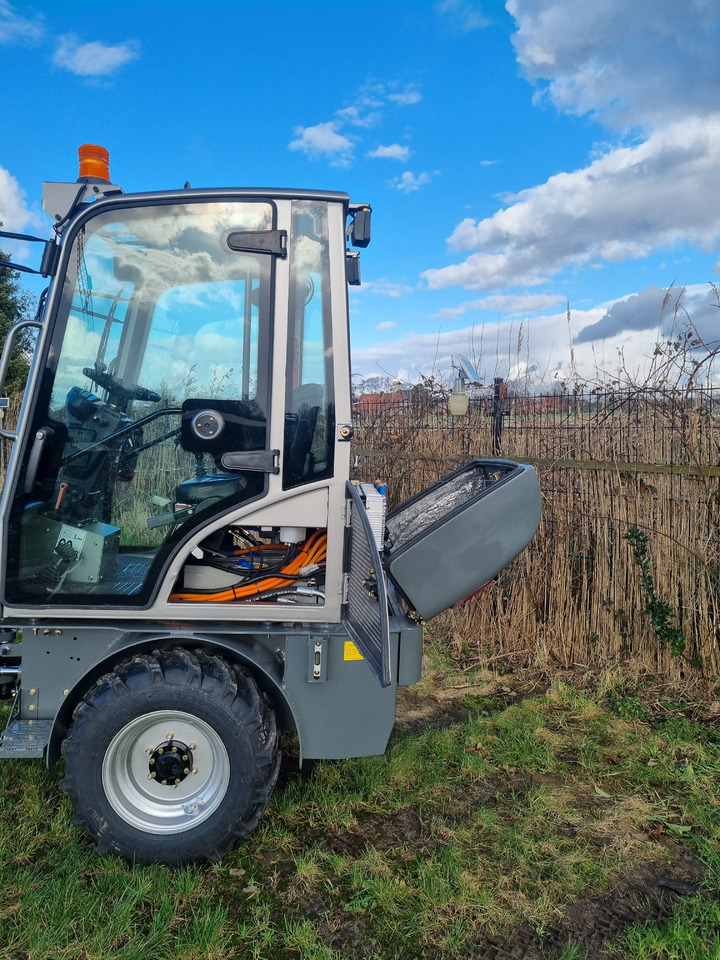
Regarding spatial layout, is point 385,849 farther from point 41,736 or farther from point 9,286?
point 9,286

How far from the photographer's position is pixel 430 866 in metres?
2.48

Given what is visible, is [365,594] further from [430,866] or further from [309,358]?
[430,866]

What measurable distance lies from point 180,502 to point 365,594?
82 centimetres

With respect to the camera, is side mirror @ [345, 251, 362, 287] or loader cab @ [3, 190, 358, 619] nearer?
loader cab @ [3, 190, 358, 619]

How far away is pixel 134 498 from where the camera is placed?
2.55 meters

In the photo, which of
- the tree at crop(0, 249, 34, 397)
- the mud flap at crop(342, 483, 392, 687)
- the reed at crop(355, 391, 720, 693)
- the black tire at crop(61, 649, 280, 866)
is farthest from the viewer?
the tree at crop(0, 249, 34, 397)

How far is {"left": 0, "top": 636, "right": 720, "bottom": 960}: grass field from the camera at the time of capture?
2150 mm

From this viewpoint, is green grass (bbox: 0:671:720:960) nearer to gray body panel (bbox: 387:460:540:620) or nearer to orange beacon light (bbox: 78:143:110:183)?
gray body panel (bbox: 387:460:540:620)

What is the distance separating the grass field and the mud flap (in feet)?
2.65

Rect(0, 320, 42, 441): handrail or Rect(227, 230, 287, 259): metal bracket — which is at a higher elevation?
Rect(227, 230, 287, 259): metal bracket

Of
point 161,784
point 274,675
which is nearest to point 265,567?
point 274,675

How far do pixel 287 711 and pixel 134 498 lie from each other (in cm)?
108

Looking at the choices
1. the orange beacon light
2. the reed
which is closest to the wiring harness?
the orange beacon light

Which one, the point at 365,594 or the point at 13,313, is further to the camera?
the point at 13,313
